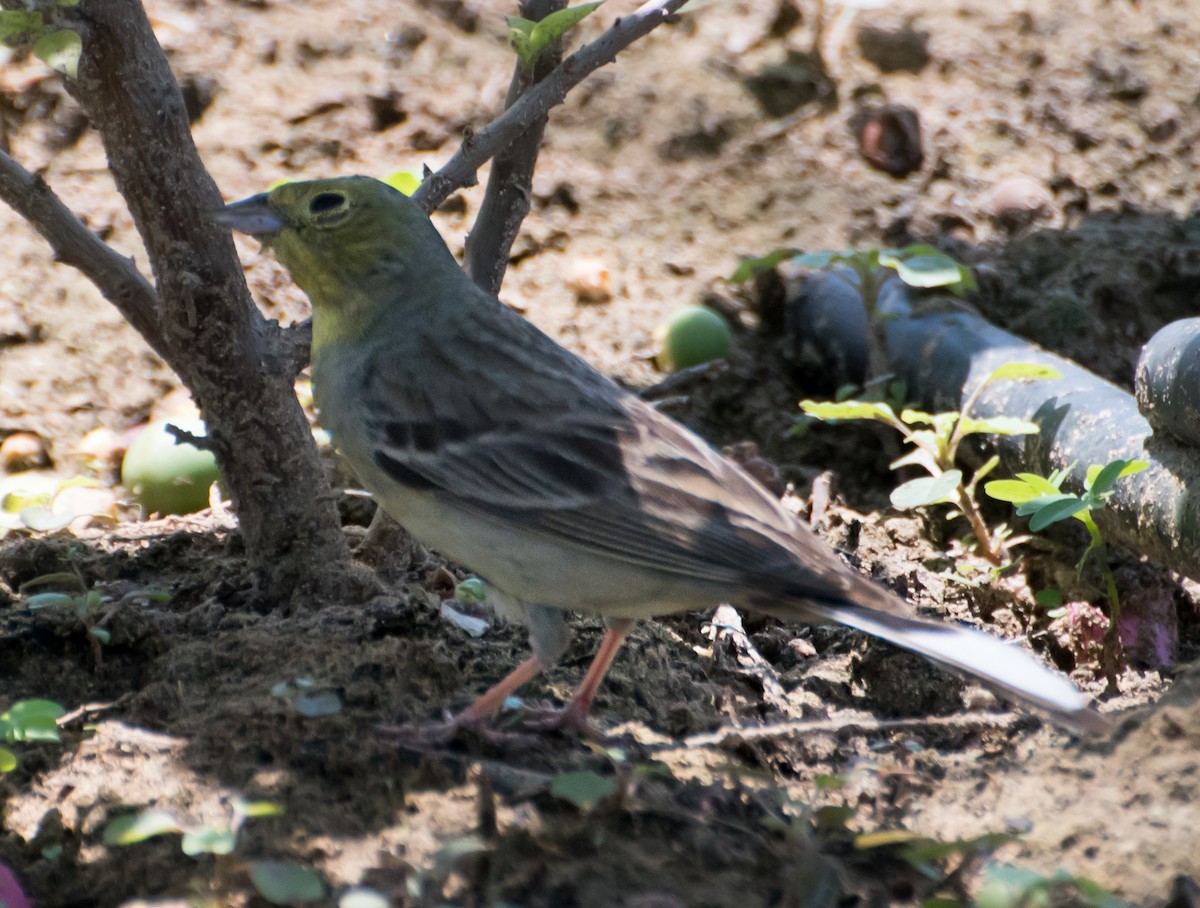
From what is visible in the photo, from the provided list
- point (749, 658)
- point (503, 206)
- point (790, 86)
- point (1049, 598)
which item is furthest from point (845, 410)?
point (790, 86)

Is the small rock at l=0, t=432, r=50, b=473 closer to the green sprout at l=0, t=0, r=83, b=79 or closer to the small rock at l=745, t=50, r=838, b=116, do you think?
the green sprout at l=0, t=0, r=83, b=79

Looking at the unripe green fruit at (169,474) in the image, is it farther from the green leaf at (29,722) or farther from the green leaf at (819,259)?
the green leaf at (819,259)

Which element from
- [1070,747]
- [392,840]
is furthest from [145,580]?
[1070,747]

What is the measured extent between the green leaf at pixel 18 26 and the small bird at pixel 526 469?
2.19 ft

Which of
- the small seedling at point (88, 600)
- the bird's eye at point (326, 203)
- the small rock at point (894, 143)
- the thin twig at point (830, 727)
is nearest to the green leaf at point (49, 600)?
the small seedling at point (88, 600)

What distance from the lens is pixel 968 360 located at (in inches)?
217

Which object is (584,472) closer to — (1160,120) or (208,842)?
(208,842)

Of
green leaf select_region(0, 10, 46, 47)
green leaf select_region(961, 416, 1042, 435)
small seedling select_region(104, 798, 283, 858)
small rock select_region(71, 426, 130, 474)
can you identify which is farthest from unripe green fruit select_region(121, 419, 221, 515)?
green leaf select_region(961, 416, 1042, 435)

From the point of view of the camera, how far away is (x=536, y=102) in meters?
4.04

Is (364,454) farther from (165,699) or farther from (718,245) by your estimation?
(718,245)

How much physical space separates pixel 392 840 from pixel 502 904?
1.41 ft

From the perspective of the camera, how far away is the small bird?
3367mm

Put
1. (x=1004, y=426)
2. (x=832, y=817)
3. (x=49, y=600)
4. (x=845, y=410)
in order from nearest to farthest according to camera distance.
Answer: (x=832, y=817)
(x=49, y=600)
(x=1004, y=426)
(x=845, y=410)

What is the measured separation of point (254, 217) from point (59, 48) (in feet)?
2.51
